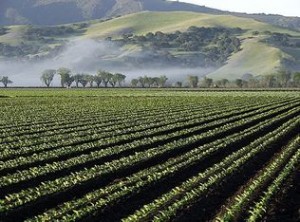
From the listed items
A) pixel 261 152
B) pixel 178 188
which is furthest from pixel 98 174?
pixel 261 152

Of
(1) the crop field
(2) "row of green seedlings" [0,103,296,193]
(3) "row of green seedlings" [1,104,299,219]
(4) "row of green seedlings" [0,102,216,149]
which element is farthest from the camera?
(4) "row of green seedlings" [0,102,216,149]

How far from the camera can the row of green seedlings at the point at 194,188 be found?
17391 mm

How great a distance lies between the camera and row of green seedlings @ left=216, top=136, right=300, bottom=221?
17.7 m

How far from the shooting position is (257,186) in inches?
845

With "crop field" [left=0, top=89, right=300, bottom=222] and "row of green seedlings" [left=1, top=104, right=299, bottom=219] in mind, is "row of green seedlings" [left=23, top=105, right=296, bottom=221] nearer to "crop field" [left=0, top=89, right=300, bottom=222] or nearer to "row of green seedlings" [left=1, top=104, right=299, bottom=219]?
"crop field" [left=0, top=89, right=300, bottom=222]

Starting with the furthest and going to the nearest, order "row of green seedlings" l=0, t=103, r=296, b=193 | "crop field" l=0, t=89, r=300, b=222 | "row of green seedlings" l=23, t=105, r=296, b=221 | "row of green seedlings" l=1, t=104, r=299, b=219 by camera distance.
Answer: "row of green seedlings" l=0, t=103, r=296, b=193, "row of green seedlings" l=1, t=104, r=299, b=219, "crop field" l=0, t=89, r=300, b=222, "row of green seedlings" l=23, t=105, r=296, b=221

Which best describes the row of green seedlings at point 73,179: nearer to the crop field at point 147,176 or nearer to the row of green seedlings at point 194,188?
the crop field at point 147,176

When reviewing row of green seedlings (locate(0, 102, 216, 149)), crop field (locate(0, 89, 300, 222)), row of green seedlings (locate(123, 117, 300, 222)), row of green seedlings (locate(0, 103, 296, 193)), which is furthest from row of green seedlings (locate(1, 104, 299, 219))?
row of green seedlings (locate(0, 102, 216, 149))

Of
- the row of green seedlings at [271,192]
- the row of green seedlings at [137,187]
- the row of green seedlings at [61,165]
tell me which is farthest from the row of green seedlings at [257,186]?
the row of green seedlings at [61,165]

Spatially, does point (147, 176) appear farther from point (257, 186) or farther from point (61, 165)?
point (257, 186)

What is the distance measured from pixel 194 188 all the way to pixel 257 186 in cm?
268

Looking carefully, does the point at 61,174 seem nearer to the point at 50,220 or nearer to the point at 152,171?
the point at 152,171

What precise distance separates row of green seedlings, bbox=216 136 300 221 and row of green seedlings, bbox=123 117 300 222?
1184 millimetres

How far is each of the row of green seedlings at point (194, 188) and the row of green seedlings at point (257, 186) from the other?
1184mm
